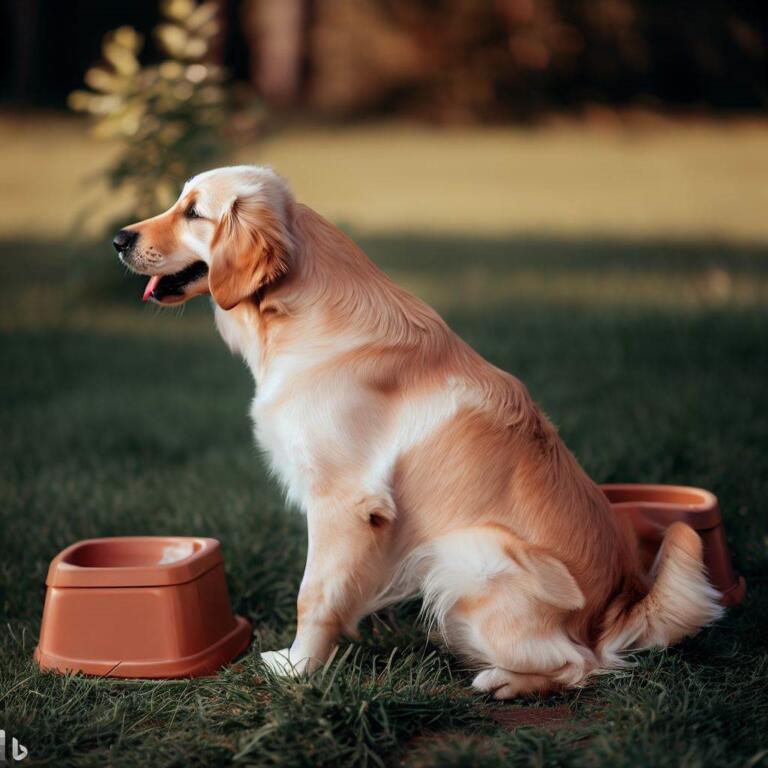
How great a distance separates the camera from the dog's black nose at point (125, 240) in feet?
9.66

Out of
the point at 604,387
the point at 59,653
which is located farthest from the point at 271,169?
the point at 604,387

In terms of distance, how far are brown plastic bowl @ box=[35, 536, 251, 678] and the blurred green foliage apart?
3404mm

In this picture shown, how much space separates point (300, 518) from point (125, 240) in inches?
57.1

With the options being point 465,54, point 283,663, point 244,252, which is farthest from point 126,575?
point 465,54

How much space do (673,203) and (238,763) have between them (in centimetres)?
1124

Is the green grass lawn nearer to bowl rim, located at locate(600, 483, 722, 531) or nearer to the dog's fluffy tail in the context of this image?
the dog's fluffy tail

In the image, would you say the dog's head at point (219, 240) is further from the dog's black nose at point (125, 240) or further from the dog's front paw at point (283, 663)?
the dog's front paw at point (283, 663)

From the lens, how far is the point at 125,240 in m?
2.95

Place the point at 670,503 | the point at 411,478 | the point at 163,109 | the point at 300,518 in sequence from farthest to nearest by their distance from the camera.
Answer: the point at 163,109 < the point at 300,518 < the point at 670,503 < the point at 411,478

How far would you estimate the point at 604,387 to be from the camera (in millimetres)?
5707

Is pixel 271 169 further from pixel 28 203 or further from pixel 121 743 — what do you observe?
pixel 28 203

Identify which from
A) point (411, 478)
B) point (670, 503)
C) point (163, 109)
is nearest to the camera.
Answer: point (411, 478)
